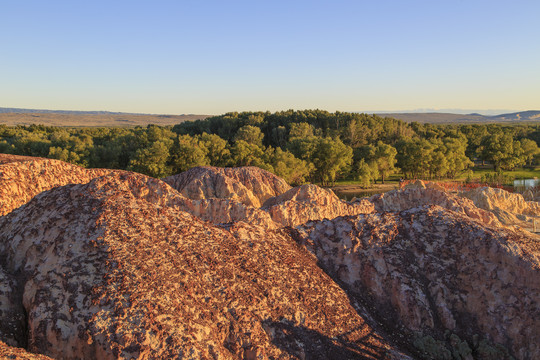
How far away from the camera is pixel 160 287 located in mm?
7453

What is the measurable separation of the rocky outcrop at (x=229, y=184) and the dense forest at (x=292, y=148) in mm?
20719

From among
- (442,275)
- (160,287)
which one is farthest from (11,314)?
(442,275)

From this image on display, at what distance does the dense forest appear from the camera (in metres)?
57.2

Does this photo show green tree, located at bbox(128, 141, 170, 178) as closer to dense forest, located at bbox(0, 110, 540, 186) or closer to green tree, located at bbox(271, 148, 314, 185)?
dense forest, located at bbox(0, 110, 540, 186)

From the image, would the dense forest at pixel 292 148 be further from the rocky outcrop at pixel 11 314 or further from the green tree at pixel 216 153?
the rocky outcrop at pixel 11 314

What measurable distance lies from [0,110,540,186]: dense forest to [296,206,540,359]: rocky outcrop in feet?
138

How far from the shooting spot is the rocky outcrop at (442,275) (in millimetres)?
9602

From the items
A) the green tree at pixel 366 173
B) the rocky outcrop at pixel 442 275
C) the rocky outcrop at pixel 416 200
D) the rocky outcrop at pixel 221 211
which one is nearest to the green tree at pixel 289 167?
the green tree at pixel 366 173

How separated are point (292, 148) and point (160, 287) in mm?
61790

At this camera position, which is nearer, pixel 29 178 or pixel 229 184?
pixel 29 178

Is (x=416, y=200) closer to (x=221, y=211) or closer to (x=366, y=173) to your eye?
(x=221, y=211)

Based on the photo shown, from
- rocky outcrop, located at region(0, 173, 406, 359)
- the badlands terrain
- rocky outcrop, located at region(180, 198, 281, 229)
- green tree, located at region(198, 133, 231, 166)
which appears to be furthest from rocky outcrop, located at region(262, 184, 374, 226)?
green tree, located at region(198, 133, 231, 166)

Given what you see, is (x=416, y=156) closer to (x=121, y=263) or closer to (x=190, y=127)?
(x=190, y=127)

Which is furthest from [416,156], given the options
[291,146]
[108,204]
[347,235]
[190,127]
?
[108,204]
